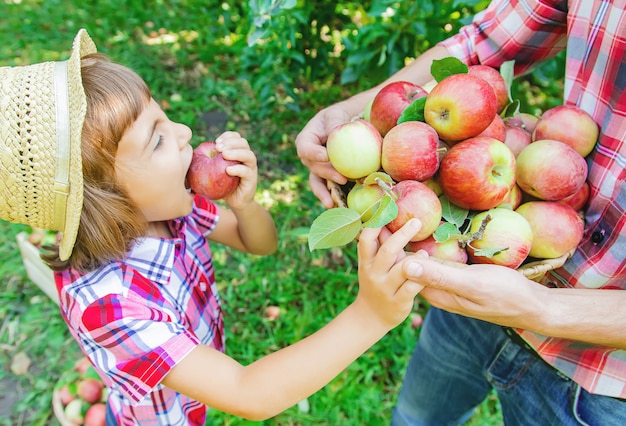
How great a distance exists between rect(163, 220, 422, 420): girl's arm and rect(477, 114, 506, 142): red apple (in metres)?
0.38

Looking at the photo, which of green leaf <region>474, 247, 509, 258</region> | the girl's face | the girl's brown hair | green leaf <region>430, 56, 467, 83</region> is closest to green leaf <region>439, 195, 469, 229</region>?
green leaf <region>474, 247, 509, 258</region>

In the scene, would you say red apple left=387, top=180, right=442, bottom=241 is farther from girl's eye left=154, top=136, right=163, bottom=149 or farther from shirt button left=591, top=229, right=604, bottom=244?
girl's eye left=154, top=136, right=163, bottom=149

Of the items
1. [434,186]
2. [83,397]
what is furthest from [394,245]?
[83,397]

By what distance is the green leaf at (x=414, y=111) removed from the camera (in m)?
1.27

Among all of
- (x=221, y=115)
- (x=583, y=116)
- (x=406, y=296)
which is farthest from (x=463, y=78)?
(x=221, y=115)

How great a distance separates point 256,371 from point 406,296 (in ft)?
1.30

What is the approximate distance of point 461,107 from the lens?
1154mm

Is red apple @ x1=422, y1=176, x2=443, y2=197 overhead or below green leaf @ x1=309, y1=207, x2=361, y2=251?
below

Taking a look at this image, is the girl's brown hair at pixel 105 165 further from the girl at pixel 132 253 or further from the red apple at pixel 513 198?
the red apple at pixel 513 198

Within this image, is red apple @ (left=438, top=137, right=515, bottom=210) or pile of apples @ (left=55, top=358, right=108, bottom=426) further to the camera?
pile of apples @ (left=55, top=358, right=108, bottom=426)

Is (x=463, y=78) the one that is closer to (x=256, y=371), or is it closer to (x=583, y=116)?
(x=583, y=116)

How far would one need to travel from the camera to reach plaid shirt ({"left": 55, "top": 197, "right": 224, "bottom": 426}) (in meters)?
1.19

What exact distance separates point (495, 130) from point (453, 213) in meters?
0.22

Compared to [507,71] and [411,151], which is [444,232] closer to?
[411,151]
